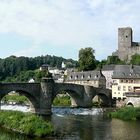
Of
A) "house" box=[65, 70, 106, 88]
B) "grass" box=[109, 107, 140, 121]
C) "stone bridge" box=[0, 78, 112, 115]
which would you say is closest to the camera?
"grass" box=[109, 107, 140, 121]

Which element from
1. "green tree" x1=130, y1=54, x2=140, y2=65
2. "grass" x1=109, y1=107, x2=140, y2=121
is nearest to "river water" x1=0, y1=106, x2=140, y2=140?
"grass" x1=109, y1=107, x2=140, y2=121

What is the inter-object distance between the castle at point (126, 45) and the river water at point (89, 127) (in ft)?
147

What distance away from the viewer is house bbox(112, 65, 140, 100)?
80731mm

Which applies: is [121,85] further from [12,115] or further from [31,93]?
[12,115]

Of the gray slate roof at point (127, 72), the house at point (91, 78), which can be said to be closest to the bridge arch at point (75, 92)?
the gray slate roof at point (127, 72)

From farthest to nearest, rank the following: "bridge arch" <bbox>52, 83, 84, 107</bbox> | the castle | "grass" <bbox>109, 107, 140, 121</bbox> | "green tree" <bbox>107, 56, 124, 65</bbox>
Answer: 1. "green tree" <bbox>107, 56, 124, 65</bbox>
2. the castle
3. "bridge arch" <bbox>52, 83, 84, 107</bbox>
4. "grass" <bbox>109, 107, 140, 121</bbox>

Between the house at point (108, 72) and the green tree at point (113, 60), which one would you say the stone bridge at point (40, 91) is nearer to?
the house at point (108, 72)

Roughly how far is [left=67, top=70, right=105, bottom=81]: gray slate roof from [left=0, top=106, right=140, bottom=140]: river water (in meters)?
25.9

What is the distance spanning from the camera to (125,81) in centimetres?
8119

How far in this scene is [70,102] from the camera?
85.2m

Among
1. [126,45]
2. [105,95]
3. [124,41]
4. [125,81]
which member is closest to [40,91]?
[105,95]

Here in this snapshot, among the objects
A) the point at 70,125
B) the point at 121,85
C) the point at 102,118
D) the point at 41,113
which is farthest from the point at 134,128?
the point at 121,85

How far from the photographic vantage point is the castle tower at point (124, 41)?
10938cm

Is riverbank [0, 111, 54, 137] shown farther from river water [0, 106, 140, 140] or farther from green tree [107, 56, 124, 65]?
green tree [107, 56, 124, 65]
